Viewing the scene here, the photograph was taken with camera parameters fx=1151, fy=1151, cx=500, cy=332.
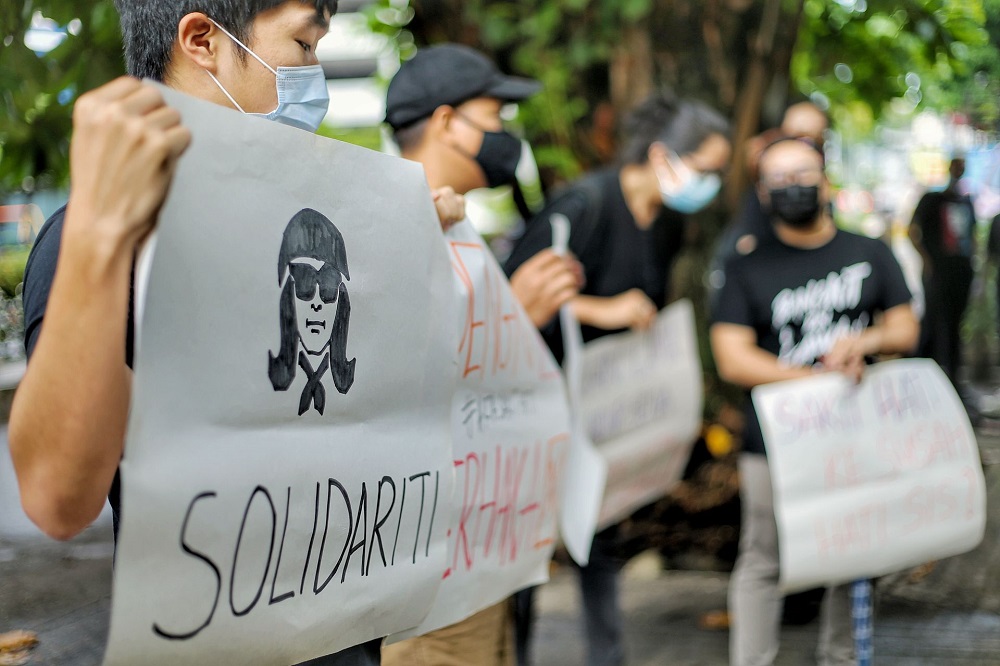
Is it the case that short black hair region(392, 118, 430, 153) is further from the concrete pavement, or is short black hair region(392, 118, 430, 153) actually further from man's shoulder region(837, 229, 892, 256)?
the concrete pavement

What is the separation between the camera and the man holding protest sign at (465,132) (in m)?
2.88

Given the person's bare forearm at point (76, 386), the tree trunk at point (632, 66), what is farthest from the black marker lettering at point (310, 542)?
the tree trunk at point (632, 66)

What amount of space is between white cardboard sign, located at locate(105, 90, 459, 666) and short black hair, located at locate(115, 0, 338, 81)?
0.18m

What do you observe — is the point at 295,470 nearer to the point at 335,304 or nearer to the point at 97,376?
the point at 335,304

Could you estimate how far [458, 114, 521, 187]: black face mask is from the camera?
2.99 metres

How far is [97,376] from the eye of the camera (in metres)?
1.16

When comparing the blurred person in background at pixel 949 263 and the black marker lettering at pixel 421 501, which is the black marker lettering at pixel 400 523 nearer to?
the black marker lettering at pixel 421 501

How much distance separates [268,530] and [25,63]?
2.61 meters

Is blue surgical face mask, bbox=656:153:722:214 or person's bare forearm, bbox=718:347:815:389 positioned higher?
blue surgical face mask, bbox=656:153:722:214

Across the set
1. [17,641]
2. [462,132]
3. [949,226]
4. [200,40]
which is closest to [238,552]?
[200,40]

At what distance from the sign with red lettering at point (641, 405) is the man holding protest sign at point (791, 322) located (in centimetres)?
44

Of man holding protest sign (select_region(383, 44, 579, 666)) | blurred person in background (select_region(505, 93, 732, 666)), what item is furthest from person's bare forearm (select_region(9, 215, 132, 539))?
blurred person in background (select_region(505, 93, 732, 666))

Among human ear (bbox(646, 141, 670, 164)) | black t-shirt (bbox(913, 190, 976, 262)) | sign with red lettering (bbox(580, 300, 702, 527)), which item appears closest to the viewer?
sign with red lettering (bbox(580, 300, 702, 527))

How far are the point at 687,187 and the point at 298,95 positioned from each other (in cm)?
325
